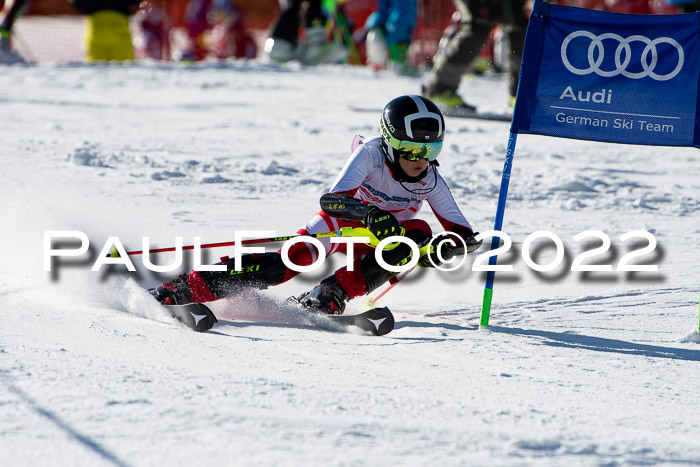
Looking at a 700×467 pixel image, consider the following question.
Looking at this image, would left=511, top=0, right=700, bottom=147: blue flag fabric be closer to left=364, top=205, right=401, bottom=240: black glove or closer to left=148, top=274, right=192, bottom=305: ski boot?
left=364, top=205, right=401, bottom=240: black glove

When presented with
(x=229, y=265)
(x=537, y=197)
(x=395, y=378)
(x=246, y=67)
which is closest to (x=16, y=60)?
(x=246, y=67)

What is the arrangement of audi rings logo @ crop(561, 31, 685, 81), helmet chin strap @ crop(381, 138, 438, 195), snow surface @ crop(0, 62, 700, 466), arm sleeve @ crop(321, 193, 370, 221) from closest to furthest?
snow surface @ crop(0, 62, 700, 466), audi rings logo @ crop(561, 31, 685, 81), arm sleeve @ crop(321, 193, 370, 221), helmet chin strap @ crop(381, 138, 438, 195)

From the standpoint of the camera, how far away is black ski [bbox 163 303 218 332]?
4.15 metres

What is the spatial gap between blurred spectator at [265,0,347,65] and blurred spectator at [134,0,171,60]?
14.5 feet

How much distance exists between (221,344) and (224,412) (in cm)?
100

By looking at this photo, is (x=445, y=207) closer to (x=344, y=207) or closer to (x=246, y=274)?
(x=344, y=207)

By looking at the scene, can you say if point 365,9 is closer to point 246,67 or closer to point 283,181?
point 246,67

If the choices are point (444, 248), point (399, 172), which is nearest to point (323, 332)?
point (444, 248)

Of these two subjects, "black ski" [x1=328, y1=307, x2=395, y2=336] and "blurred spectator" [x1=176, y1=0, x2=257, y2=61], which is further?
"blurred spectator" [x1=176, y1=0, x2=257, y2=61]

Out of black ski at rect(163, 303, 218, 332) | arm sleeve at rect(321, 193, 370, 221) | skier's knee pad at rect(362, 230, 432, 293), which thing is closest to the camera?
black ski at rect(163, 303, 218, 332)


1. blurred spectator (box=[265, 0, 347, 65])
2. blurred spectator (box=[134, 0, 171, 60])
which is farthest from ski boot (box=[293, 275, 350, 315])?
blurred spectator (box=[134, 0, 171, 60])

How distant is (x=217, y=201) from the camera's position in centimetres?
698


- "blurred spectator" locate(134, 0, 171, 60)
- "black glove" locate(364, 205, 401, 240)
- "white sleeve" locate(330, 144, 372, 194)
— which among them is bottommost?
"black glove" locate(364, 205, 401, 240)

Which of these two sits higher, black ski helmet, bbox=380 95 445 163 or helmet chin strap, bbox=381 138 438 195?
black ski helmet, bbox=380 95 445 163
